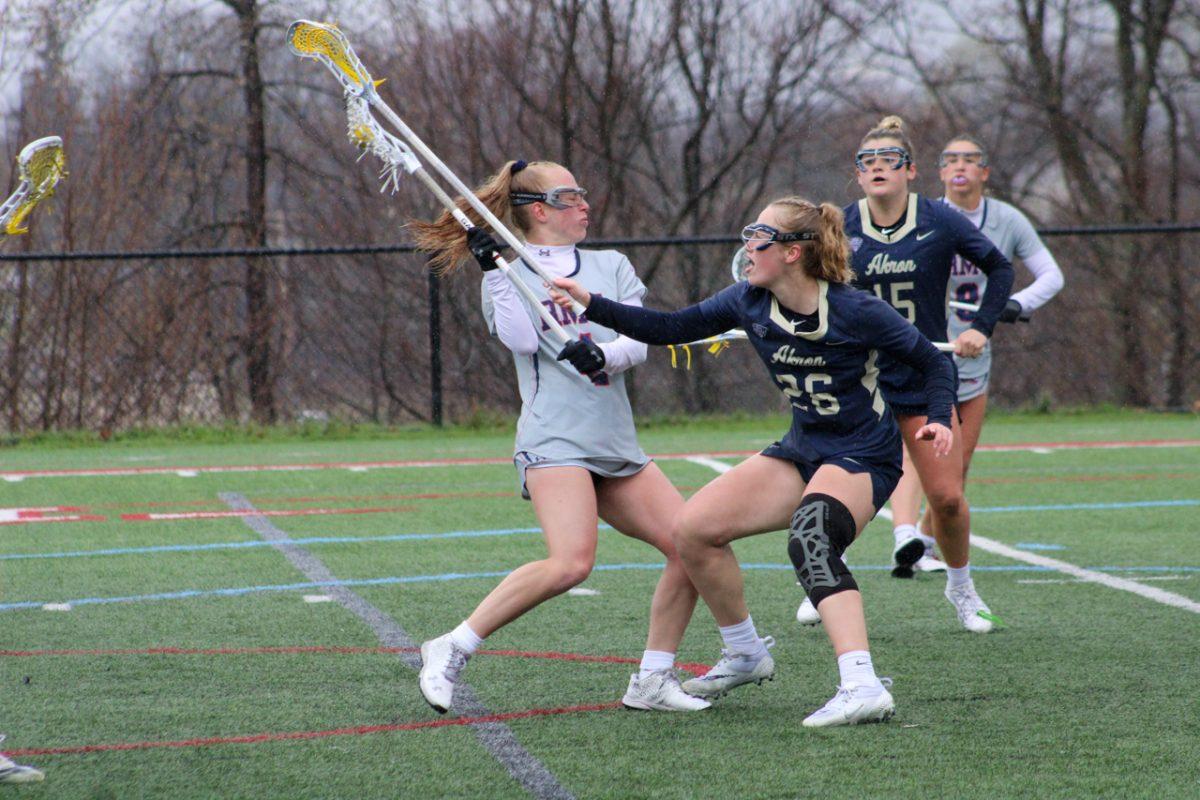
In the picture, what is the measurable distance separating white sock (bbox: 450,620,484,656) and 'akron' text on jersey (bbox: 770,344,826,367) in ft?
4.19

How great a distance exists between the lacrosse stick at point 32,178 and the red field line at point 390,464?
7.98 m

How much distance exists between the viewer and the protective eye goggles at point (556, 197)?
4961 millimetres

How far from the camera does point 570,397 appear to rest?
4.79 metres

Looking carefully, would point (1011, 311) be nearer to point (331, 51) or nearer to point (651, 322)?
point (651, 322)

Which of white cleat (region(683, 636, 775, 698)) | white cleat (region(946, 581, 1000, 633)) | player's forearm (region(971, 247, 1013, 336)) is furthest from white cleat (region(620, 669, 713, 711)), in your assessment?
player's forearm (region(971, 247, 1013, 336))

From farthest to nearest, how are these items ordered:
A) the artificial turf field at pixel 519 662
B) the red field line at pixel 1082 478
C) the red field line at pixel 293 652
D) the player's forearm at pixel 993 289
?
1. the red field line at pixel 1082 478
2. the player's forearm at pixel 993 289
3. the red field line at pixel 293 652
4. the artificial turf field at pixel 519 662

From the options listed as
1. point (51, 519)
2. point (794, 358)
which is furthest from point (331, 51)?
point (51, 519)

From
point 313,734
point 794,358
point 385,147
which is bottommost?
point 313,734

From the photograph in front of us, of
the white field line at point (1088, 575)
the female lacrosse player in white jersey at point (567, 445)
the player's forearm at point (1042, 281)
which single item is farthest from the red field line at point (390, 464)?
the female lacrosse player in white jersey at point (567, 445)

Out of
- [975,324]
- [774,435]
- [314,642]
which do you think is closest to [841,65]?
[774,435]

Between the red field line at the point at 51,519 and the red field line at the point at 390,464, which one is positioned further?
the red field line at the point at 390,464

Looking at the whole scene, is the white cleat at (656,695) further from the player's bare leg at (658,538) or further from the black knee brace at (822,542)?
the black knee brace at (822,542)

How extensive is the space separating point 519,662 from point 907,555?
8.35 feet

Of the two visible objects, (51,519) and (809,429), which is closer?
(809,429)
